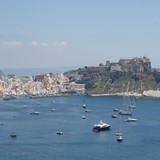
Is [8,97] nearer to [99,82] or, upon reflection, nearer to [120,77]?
[99,82]

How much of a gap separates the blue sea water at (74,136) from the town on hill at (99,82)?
1652 cm

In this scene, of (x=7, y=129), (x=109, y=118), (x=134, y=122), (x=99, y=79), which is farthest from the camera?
(x=99, y=79)

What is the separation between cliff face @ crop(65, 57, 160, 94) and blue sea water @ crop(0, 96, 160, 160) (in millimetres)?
17257

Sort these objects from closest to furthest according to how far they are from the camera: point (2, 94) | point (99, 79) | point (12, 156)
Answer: point (12, 156) → point (2, 94) → point (99, 79)

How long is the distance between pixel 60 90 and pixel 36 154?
1356 inches

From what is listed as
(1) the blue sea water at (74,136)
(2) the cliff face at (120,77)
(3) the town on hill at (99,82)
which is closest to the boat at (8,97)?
(3) the town on hill at (99,82)

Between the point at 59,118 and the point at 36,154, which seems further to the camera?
the point at 59,118

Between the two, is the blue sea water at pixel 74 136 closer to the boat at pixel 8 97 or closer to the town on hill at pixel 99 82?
the boat at pixel 8 97

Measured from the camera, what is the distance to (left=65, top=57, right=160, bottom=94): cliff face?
52688mm

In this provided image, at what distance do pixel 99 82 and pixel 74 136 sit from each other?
3244cm

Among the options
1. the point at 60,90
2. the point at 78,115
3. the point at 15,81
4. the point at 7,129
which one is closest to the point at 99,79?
the point at 60,90

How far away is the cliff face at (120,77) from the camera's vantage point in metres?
52.7

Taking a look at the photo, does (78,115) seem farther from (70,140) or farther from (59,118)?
(70,140)

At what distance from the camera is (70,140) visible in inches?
867
